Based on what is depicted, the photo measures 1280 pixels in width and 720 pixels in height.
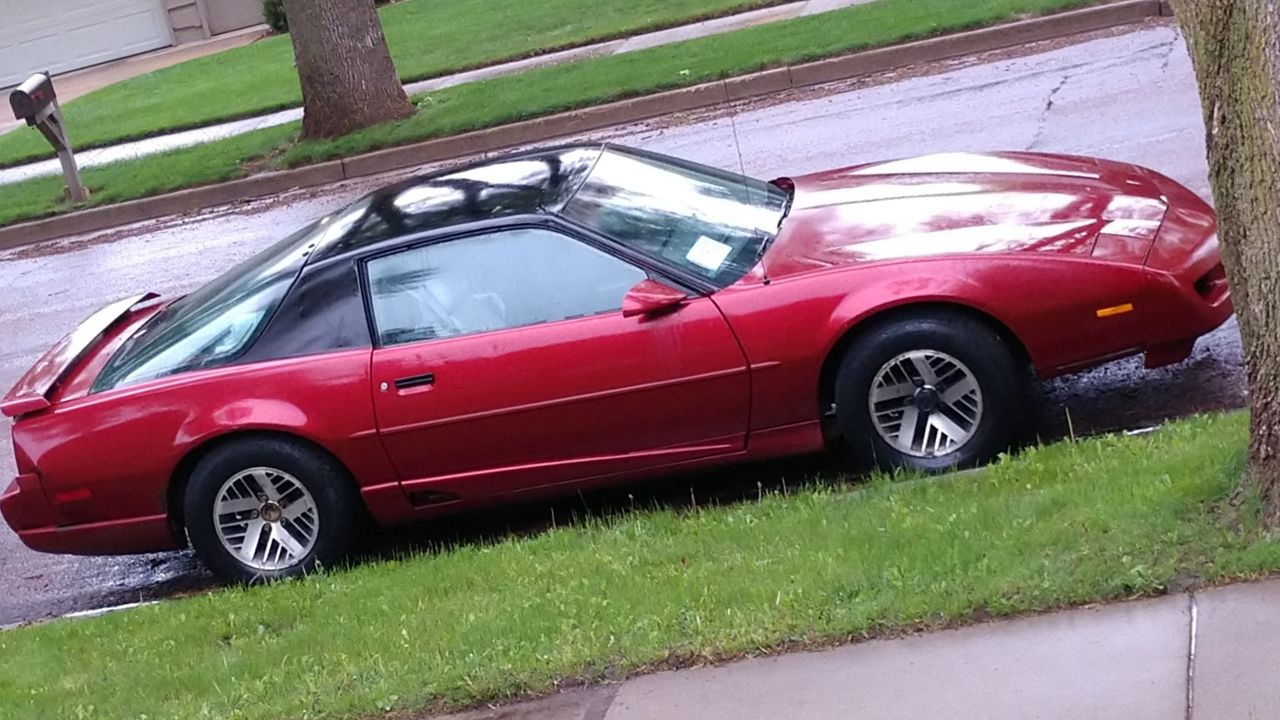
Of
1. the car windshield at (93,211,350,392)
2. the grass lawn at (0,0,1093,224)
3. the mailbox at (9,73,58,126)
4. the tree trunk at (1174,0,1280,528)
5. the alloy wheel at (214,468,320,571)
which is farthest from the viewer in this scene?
the mailbox at (9,73,58,126)

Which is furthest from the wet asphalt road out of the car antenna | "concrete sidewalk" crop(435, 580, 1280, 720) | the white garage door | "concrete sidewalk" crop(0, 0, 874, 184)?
the white garage door

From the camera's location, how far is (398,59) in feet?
72.9

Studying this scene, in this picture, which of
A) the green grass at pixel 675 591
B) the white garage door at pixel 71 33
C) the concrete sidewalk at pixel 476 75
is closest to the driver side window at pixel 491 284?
the green grass at pixel 675 591

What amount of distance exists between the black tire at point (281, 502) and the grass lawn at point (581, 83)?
32.2 ft

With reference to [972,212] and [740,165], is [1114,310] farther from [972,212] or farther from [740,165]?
[740,165]

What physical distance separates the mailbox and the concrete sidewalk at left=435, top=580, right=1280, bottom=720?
1354 centimetres

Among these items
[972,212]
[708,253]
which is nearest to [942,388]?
[972,212]

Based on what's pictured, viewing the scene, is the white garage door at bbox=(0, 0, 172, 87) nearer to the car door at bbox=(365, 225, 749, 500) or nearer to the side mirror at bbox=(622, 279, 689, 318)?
the car door at bbox=(365, 225, 749, 500)

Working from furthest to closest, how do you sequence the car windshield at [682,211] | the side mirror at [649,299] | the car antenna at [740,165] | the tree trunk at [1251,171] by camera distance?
the car windshield at [682,211] < the car antenna at [740,165] < the side mirror at [649,299] < the tree trunk at [1251,171]

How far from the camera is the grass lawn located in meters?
15.6

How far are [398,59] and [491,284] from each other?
659 inches

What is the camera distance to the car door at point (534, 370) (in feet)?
19.6

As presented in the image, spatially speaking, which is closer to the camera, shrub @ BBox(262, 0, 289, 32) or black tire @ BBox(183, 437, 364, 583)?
black tire @ BBox(183, 437, 364, 583)

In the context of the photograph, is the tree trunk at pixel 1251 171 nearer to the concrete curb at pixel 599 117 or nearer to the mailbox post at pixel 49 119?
the concrete curb at pixel 599 117
